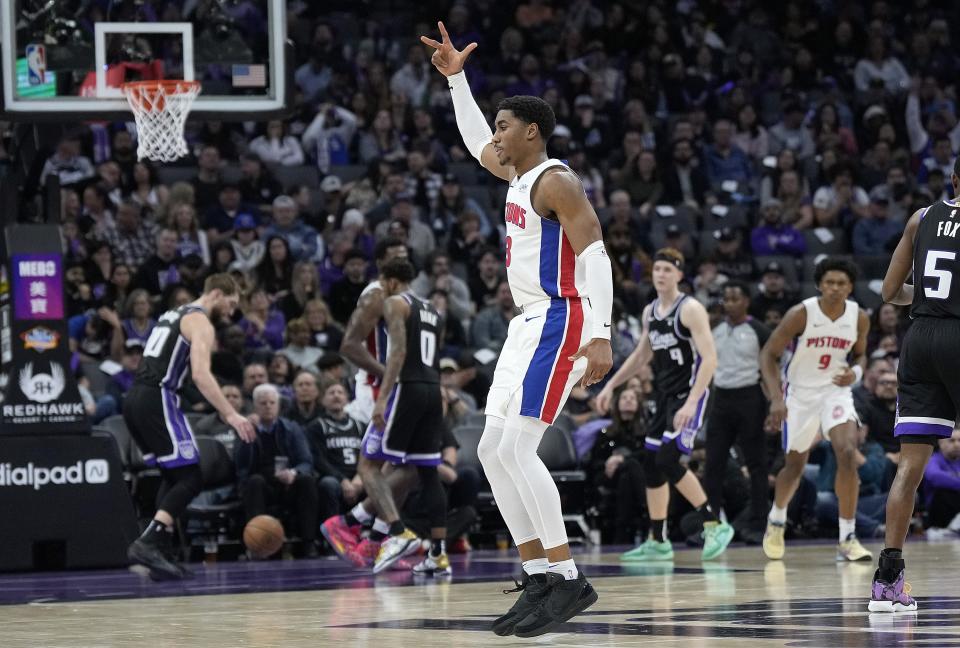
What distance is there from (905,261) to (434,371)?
441cm

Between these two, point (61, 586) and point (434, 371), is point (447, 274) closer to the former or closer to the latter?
point (434, 371)

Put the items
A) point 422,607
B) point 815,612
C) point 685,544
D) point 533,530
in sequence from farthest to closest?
point 685,544 → point 422,607 → point 815,612 → point 533,530

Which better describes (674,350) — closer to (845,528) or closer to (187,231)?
(845,528)

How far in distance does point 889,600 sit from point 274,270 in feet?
31.5

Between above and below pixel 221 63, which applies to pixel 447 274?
below

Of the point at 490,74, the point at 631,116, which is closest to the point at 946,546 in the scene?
the point at 631,116

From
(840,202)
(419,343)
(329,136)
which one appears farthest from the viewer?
(840,202)

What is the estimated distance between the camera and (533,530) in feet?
23.5

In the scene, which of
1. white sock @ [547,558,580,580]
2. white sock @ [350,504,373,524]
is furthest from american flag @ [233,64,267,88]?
white sock @ [547,558,580,580]

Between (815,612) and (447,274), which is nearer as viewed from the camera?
(815,612)

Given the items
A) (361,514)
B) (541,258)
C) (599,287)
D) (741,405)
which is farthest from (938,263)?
(741,405)

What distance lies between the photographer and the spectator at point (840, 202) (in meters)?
19.7

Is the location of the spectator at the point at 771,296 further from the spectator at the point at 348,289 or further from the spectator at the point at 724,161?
the spectator at the point at 348,289

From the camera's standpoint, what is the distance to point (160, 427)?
1112 cm
